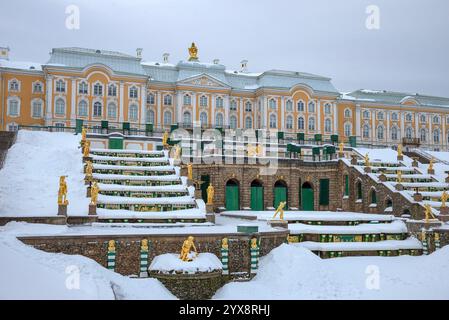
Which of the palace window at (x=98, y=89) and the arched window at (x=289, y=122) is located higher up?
the palace window at (x=98, y=89)

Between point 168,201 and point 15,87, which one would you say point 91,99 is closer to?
point 15,87

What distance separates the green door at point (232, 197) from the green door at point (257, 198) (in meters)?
1.27

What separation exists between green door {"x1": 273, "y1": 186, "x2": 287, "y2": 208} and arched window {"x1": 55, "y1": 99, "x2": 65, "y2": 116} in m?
31.3

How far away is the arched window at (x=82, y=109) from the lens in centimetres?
5450

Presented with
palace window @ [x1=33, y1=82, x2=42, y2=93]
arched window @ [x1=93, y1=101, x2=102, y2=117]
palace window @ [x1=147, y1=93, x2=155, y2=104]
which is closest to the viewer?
arched window @ [x1=93, y1=101, x2=102, y2=117]

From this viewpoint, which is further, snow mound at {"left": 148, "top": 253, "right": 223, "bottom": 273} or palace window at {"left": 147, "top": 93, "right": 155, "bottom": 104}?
palace window at {"left": 147, "top": 93, "right": 155, "bottom": 104}

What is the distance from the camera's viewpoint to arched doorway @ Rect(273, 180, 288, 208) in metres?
35.7

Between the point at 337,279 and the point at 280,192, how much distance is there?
17.6 m

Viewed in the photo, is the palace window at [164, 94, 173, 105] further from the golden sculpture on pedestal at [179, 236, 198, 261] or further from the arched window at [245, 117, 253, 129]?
the golden sculpture on pedestal at [179, 236, 198, 261]

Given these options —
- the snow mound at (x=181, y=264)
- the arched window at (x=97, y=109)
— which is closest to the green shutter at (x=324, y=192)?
the snow mound at (x=181, y=264)

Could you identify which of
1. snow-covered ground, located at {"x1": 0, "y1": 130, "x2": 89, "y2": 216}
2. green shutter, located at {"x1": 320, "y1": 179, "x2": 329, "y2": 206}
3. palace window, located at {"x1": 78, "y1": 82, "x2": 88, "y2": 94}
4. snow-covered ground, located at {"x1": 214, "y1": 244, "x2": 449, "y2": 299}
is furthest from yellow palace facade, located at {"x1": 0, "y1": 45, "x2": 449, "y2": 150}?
snow-covered ground, located at {"x1": 214, "y1": 244, "x2": 449, "y2": 299}

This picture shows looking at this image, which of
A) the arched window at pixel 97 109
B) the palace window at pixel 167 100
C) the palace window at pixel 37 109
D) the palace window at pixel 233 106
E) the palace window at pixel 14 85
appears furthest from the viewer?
the palace window at pixel 233 106

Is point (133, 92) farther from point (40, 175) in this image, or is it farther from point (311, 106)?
point (40, 175)

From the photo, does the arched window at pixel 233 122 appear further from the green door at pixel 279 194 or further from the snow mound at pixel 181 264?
the snow mound at pixel 181 264
